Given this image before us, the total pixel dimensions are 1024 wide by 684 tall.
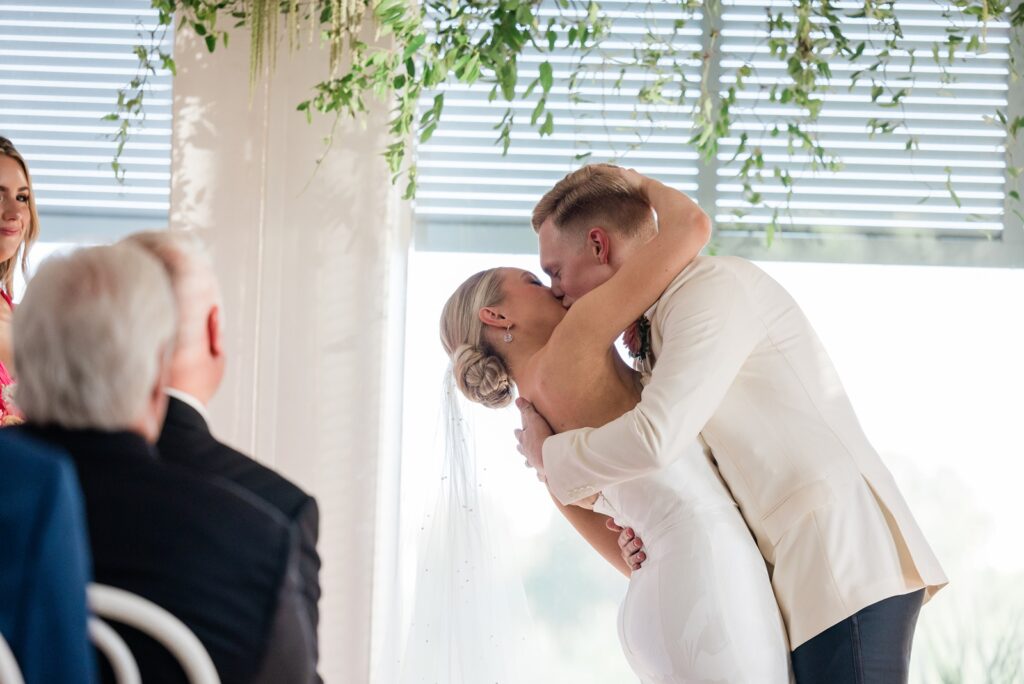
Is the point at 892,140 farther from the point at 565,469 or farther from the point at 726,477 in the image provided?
the point at 565,469

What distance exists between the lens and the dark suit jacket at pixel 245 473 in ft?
3.94

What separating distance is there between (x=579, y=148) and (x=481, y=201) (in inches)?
13.4

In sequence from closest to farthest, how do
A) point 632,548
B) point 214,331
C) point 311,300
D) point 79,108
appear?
1. point 214,331
2. point 632,548
3. point 311,300
4. point 79,108

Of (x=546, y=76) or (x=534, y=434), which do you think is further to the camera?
(x=546, y=76)

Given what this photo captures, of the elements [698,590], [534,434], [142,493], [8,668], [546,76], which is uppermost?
[546,76]

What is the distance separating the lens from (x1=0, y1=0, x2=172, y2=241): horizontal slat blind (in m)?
3.43

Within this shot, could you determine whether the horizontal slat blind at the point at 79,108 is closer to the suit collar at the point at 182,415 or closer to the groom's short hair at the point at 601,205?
the groom's short hair at the point at 601,205

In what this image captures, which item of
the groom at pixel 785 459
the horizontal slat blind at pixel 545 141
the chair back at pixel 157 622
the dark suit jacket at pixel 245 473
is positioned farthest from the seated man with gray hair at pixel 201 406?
the horizontal slat blind at pixel 545 141

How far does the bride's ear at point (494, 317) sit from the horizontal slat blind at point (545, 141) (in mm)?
1117

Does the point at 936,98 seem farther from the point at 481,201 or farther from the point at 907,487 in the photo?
the point at 481,201

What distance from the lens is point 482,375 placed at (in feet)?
7.16

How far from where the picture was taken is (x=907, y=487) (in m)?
3.27

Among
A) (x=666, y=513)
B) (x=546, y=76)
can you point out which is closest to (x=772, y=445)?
(x=666, y=513)

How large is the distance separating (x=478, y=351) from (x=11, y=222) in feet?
4.99
